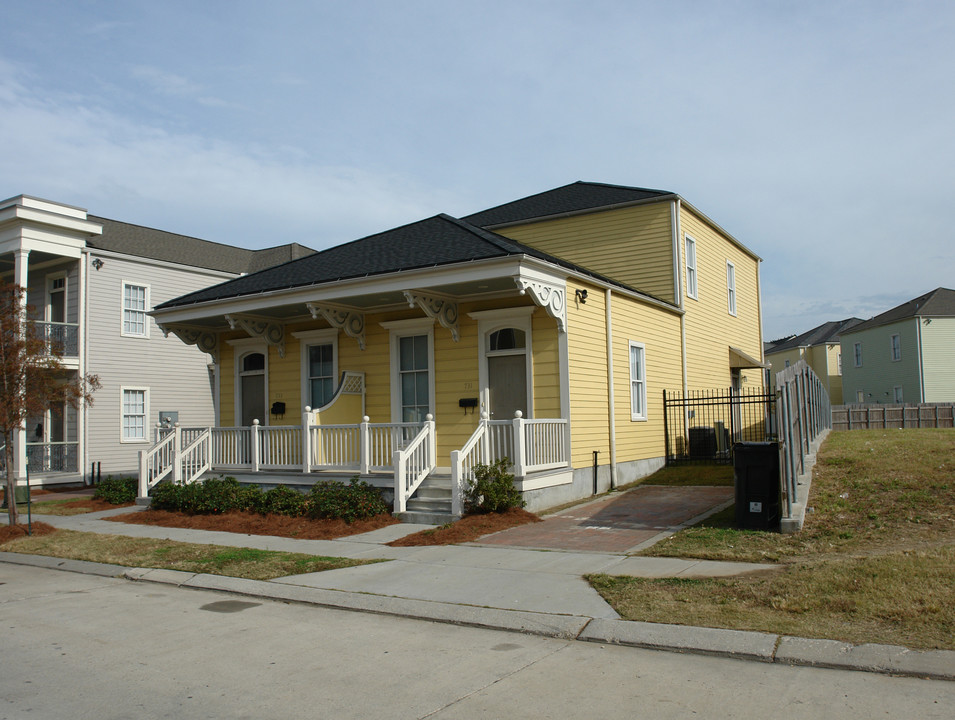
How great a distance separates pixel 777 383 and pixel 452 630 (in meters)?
5.57

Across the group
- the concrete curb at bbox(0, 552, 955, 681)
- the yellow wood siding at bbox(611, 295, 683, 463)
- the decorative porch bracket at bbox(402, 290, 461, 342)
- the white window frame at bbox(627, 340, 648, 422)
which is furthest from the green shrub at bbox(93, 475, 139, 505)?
the white window frame at bbox(627, 340, 648, 422)

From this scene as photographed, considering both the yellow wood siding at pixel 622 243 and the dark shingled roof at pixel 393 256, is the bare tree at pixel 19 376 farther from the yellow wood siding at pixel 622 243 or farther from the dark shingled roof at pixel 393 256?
the yellow wood siding at pixel 622 243

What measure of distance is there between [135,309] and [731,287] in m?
18.8

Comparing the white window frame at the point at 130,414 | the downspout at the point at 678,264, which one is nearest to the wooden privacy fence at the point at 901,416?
the downspout at the point at 678,264

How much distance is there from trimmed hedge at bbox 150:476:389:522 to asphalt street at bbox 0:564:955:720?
5.10 metres

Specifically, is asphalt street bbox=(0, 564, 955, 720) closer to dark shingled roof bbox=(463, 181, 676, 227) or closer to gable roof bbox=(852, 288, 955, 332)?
dark shingled roof bbox=(463, 181, 676, 227)

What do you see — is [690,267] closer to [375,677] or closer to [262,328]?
[262,328]

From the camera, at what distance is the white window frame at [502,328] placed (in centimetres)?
1399

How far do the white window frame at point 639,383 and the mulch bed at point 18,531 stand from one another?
11.0 metres

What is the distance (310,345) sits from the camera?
56.0 feet

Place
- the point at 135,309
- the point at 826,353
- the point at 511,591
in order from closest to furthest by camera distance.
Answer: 1. the point at 511,591
2. the point at 135,309
3. the point at 826,353

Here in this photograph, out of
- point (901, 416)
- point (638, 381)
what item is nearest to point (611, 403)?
point (638, 381)

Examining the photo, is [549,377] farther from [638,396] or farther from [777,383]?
[777,383]

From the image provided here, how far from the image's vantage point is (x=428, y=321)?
49.6ft
